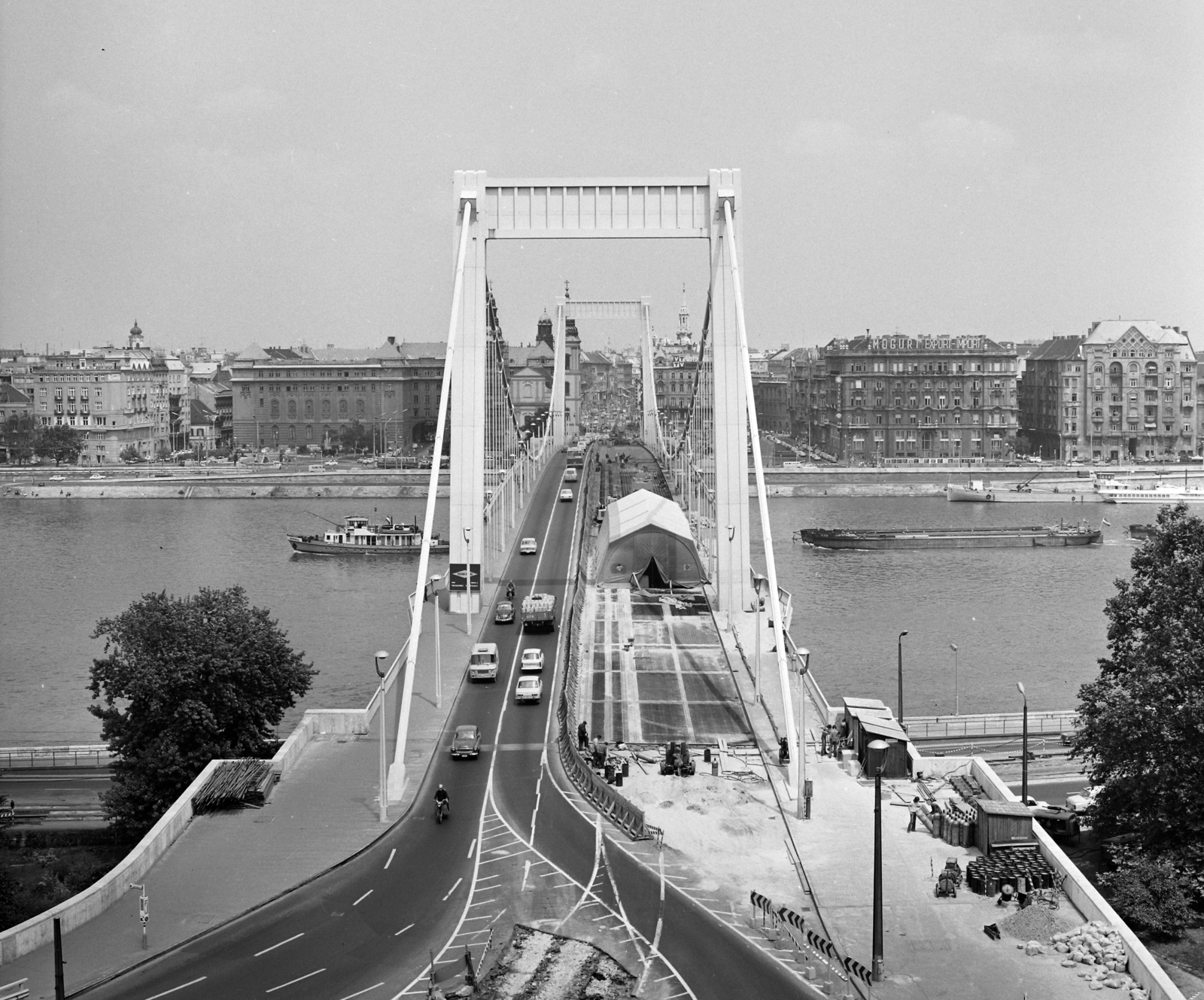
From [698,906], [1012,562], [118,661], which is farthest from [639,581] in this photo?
[1012,562]

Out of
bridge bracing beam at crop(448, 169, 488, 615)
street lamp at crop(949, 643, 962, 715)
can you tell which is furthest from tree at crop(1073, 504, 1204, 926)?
bridge bracing beam at crop(448, 169, 488, 615)

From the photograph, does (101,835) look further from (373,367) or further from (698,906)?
(373,367)

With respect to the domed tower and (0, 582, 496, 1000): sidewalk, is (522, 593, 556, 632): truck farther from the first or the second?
the domed tower

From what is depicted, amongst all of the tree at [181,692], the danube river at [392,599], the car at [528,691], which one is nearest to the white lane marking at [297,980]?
the tree at [181,692]

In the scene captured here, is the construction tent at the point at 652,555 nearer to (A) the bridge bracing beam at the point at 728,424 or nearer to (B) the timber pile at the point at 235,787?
(A) the bridge bracing beam at the point at 728,424

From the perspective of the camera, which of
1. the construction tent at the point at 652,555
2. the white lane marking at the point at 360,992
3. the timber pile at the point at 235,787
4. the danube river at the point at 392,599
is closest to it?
the white lane marking at the point at 360,992
